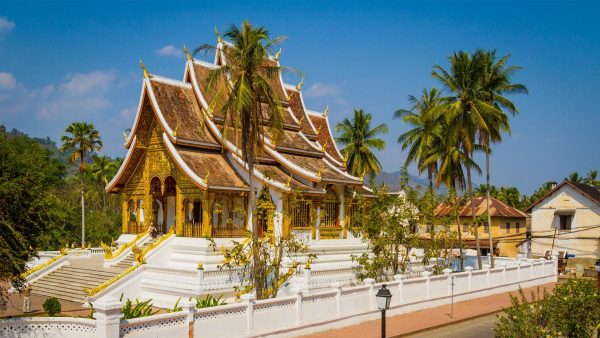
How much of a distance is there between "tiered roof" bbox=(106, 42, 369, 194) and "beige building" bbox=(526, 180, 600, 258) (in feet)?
66.7

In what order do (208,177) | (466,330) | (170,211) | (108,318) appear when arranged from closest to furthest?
(108,318) < (466,330) < (208,177) < (170,211)

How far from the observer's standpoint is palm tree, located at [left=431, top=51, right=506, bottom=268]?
27.8 metres

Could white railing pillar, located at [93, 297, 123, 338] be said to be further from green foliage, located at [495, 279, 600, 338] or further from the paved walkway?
green foliage, located at [495, 279, 600, 338]

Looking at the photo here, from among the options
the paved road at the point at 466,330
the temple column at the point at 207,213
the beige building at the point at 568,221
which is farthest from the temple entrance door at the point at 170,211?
the beige building at the point at 568,221

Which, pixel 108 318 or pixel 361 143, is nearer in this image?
pixel 108 318

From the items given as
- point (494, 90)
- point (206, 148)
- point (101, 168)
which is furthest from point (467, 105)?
point (101, 168)

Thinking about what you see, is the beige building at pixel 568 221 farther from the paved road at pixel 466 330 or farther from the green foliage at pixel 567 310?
the green foliage at pixel 567 310

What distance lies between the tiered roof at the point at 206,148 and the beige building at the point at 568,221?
20.3 m

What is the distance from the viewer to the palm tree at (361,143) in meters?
39.1

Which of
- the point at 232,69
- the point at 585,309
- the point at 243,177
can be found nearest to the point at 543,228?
the point at 243,177

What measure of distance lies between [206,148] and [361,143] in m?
15.5

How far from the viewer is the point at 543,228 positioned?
42844 millimetres

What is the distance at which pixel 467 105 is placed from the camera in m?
28.3

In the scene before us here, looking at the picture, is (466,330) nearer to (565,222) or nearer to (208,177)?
(208,177)
